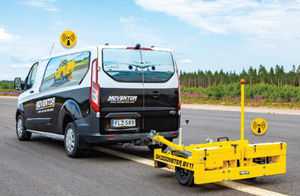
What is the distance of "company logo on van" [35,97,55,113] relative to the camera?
8.83 metres

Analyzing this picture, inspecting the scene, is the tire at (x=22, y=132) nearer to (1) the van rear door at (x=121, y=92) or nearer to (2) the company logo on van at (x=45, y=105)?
(2) the company logo on van at (x=45, y=105)

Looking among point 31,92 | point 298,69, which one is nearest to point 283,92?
point 31,92

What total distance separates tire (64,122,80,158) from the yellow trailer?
7.33ft

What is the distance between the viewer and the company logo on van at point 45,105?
883cm

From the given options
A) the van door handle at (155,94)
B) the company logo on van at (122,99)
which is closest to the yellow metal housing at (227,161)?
the company logo on van at (122,99)

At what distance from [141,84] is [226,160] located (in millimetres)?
2783

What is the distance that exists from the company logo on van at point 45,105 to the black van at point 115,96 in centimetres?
29

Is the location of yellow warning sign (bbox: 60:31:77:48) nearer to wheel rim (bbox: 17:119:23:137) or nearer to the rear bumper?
wheel rim (bbox: 17:119:23:137)

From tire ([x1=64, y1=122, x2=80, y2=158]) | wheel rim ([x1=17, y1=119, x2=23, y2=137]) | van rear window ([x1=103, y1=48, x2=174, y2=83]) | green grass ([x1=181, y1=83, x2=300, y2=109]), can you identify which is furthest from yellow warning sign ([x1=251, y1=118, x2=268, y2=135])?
green grass ([x1=181, y1=83, x2=300, y2=109])

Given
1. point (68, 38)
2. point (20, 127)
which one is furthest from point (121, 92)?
point (68, 38)

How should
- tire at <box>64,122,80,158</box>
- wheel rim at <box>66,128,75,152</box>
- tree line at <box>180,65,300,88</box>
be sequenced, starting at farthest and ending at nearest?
tree line at <box>180,65,300,88</box> < wheel rim at <box>66,128,75,152</box> < tire at <box>64,122,80,158</box>

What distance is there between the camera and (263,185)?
5.60 meters

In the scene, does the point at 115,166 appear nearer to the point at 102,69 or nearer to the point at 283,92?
the point at 102,69

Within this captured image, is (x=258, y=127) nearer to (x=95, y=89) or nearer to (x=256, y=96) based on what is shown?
(x=95, y=89)
